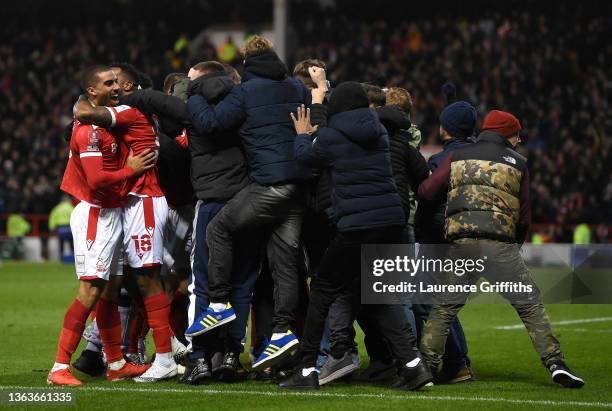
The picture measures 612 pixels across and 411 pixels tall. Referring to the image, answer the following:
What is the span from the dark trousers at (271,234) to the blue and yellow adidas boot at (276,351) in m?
0.09

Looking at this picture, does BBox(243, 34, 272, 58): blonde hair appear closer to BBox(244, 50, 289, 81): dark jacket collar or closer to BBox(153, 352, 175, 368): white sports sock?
BBox(244, 50, 289, 81): dark jacket collar

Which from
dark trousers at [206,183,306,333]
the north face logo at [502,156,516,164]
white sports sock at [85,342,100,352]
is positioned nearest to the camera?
dark trousers at [206,183,306,333]

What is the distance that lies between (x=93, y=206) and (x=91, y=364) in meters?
1.38

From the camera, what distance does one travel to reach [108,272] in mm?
8484

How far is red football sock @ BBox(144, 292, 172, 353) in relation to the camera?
864 cm

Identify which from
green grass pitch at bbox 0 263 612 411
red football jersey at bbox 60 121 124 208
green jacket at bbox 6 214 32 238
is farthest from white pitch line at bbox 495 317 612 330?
green jacket at bbox 6 214 32 238

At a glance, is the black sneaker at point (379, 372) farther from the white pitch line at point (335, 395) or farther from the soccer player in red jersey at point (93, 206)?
the soccer player in red jersey at point (93, 206)

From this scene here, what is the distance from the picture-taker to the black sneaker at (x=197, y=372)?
8.35 metres

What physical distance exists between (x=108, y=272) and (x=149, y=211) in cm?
54

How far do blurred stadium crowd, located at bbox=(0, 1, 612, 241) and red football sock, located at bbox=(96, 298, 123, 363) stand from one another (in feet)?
58.2

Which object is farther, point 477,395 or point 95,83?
point 95,83

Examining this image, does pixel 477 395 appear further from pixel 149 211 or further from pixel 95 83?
pixel 95 83

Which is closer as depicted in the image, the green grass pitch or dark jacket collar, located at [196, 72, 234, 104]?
the green grass pitch

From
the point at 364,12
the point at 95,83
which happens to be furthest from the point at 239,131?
the point at 364,12
